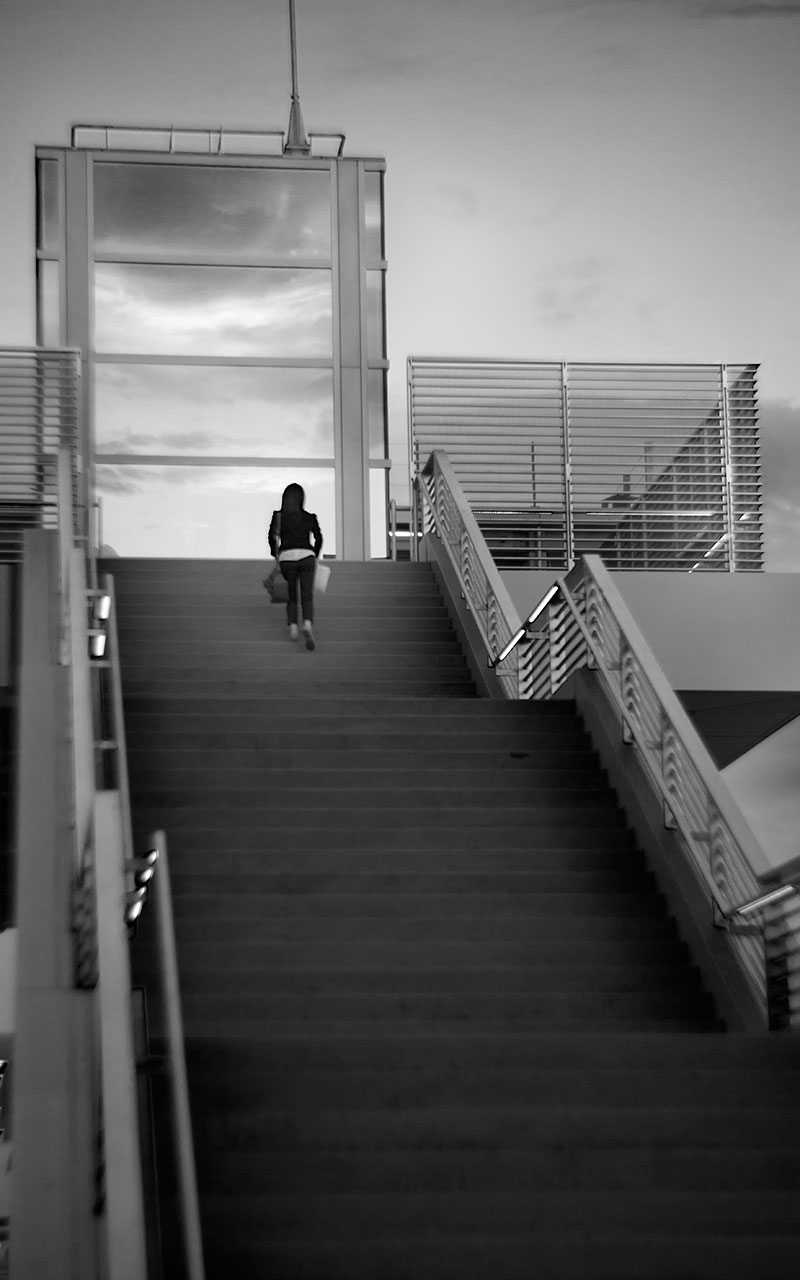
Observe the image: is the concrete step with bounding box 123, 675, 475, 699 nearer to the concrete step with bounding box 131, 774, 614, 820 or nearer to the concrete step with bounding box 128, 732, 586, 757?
the concrete step with bounding box 128, 732, 586, 757

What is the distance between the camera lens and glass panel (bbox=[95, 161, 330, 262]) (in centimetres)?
1666

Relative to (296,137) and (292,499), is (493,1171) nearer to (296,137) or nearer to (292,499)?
(292,499)

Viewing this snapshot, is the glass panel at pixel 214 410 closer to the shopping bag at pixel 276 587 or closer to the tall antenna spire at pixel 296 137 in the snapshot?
the tall antenna spire at pixel 296 137

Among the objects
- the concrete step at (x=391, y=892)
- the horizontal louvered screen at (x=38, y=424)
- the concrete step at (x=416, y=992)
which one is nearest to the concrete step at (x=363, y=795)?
the concrete step at (x=391, y=892)

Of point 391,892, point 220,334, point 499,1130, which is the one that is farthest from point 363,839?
point 220,334

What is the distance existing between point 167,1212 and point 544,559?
10.4 m

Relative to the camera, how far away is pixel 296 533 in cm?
1251

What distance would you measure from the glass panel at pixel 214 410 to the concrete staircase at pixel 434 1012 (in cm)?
541

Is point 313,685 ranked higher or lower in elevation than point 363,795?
higher

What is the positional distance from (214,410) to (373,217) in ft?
8.44

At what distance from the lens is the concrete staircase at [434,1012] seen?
18.0 ft

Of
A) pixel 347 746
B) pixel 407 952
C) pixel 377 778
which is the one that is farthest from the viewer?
pixel 347 746

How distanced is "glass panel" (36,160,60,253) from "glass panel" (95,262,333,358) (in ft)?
1.72

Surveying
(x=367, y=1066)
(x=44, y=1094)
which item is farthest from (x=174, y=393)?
(x=44, y=1094)
